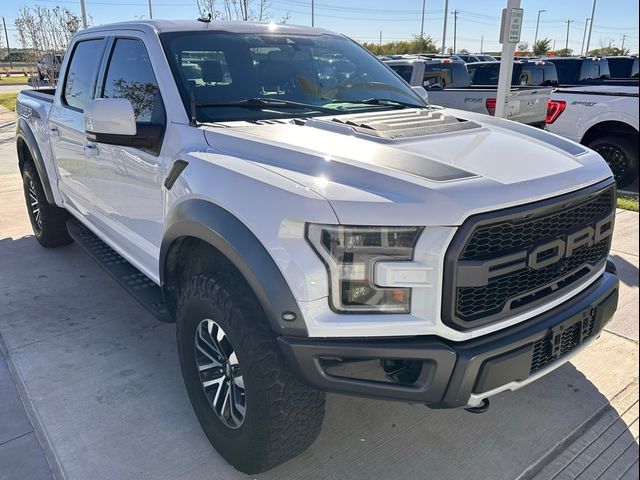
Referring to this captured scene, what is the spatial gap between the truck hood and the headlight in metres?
0.05

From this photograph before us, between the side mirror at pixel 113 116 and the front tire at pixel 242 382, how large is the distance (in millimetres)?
836

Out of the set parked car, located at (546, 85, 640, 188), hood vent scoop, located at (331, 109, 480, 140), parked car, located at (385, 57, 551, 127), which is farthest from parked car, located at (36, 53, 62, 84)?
hood vent scoop, located at (331, 109, 480, 140)

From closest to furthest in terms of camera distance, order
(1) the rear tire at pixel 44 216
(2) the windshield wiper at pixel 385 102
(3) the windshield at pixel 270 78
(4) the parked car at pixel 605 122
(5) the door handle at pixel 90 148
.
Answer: (3) the windshield at pixel 270 78 → (2) the windshield wiper at pixel 385 102 → (5) the door handle at pixel 90 148 → (1) the rear tire at pixel 44 216 → (4) the parked car at pixel 605 122

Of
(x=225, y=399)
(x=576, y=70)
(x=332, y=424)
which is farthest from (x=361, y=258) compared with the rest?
(x=576, y=70)

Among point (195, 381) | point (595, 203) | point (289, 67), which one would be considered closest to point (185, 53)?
point (289, 67)

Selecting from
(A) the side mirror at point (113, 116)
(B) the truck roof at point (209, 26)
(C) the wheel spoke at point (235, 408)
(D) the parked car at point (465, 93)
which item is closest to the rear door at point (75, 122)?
(B) the truck roof at point (209, 26)

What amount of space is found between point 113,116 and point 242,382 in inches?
55.2

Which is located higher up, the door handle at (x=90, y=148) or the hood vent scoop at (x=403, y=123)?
the hood vent scoop at (x=403, y=123)

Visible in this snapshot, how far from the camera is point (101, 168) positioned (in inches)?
140

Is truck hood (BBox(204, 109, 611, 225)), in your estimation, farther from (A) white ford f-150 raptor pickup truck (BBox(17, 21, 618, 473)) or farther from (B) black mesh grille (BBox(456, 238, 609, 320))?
(B) black mesh grille (BBox(456, 238, 609, 320))

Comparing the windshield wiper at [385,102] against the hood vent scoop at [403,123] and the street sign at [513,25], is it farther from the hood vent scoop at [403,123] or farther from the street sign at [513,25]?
the street sign at [513,25]

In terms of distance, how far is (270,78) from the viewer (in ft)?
10.3

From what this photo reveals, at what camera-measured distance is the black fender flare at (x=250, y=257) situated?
1945 millimetres

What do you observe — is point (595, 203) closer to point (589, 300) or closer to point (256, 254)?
point (589, 300)
